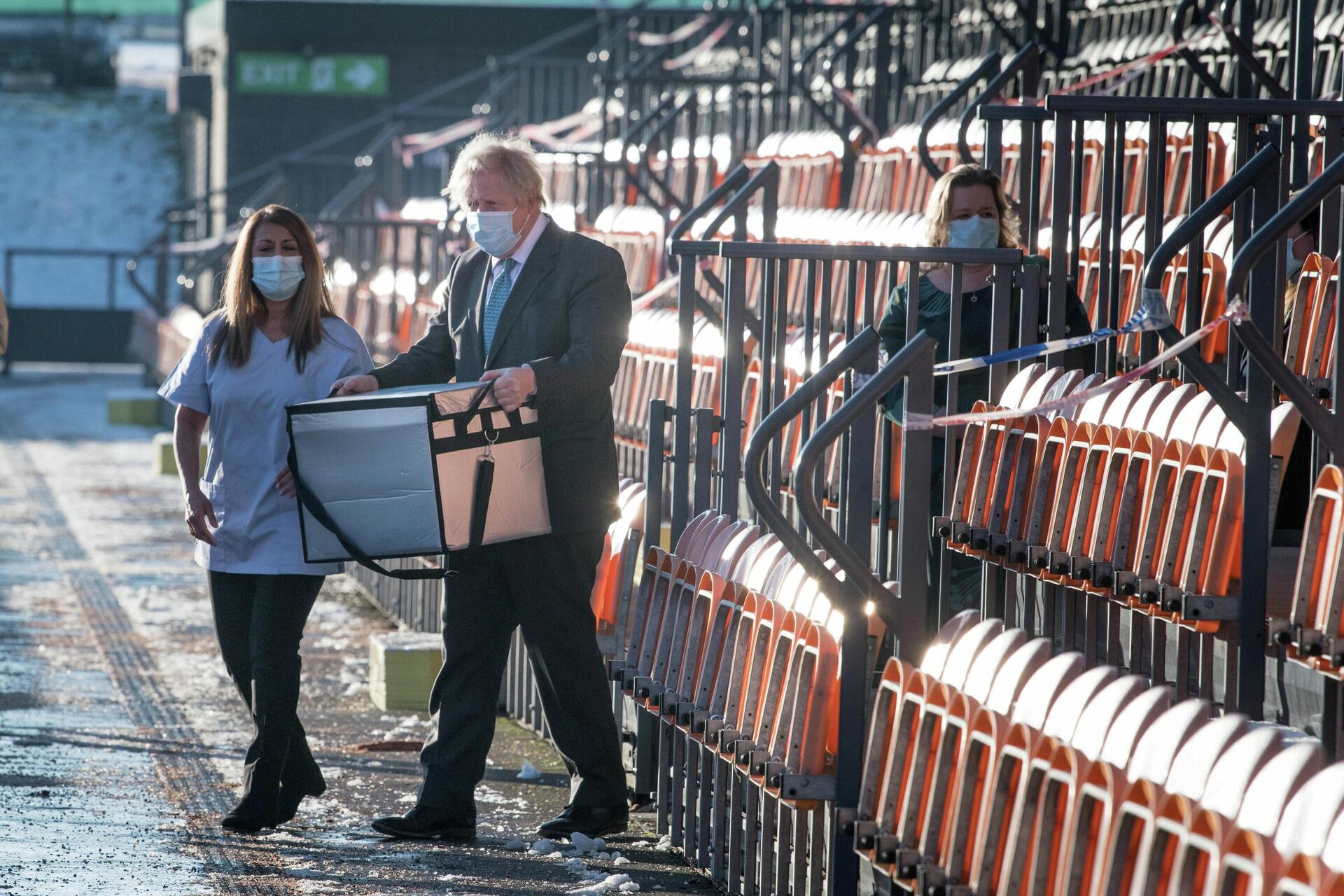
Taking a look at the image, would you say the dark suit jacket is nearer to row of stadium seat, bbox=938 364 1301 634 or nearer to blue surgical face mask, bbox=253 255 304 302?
blue surgical face mask, bbox=253 255 304 302

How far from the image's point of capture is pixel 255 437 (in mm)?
5547

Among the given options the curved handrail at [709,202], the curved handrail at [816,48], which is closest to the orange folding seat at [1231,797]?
the curved handrail at [709,202]

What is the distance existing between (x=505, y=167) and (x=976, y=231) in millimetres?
1318

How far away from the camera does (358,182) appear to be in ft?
62.0

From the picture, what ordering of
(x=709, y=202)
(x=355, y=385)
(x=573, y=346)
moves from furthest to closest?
(x=709, y=202)
(x=355, y=385)
(x=573, y=346)

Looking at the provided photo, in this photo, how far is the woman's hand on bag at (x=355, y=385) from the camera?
538cm

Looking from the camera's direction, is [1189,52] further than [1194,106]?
Yes

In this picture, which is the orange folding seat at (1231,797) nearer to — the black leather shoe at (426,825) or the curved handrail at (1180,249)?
the curved handrail at (1180,249)

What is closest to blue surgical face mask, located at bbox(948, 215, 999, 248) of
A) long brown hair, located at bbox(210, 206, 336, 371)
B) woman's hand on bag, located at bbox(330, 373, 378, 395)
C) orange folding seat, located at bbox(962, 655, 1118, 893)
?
woman's hand on bag, located at bbox(330, 373, 378, 395)

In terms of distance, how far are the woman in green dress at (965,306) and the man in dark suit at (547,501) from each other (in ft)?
2.57

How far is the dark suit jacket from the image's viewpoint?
5.27m

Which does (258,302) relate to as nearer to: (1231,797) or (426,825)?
(426,825)

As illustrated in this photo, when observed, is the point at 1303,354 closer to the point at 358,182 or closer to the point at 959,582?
the point at 959,582

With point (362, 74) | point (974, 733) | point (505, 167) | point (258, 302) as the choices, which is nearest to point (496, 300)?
point (505, 167)
